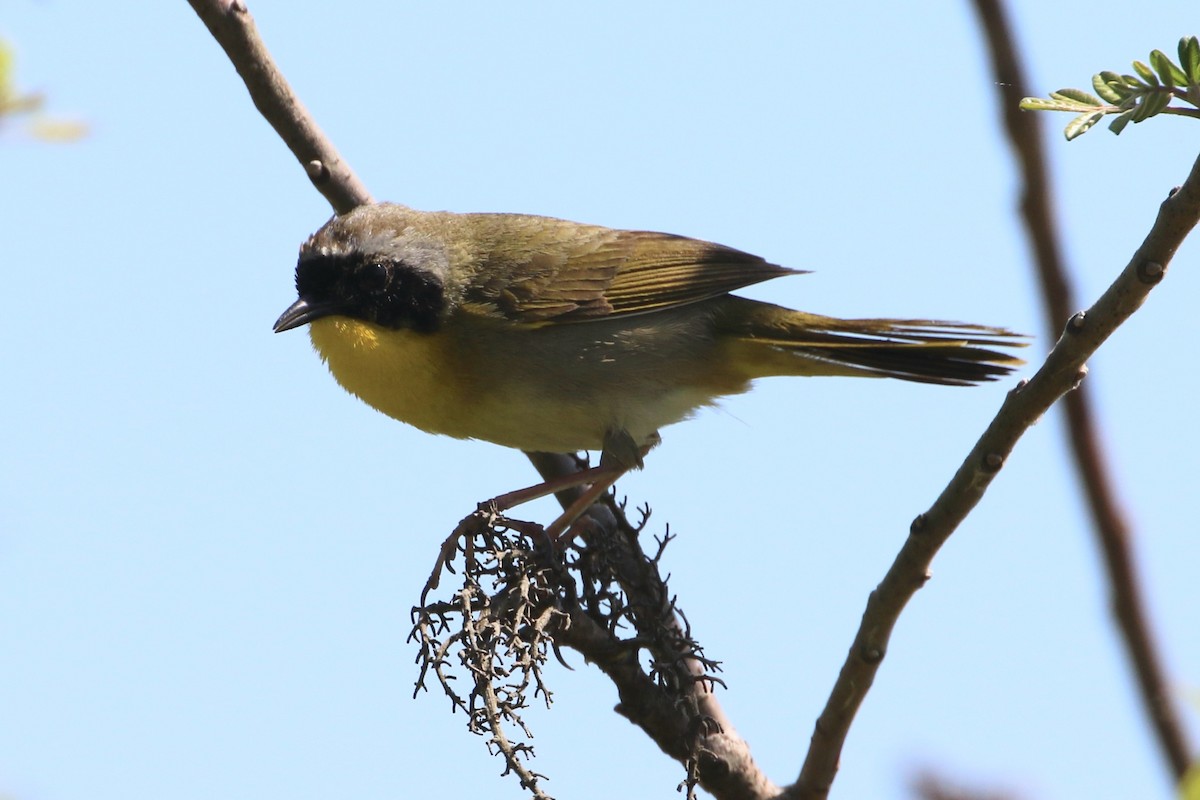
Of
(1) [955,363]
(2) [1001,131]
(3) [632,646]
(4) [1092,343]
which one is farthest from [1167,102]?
(1) [955,363]

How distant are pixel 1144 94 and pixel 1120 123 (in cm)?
6

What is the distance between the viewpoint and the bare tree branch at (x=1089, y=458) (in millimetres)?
1324

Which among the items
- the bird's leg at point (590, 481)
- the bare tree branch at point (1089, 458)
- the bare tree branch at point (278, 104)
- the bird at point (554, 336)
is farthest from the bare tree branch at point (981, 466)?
the bare tree branch at point (278, 104)

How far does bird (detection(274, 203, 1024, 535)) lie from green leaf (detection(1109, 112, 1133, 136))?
237 cm

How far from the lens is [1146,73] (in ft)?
6.87

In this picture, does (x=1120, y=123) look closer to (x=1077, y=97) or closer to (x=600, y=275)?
(x=1077, y=97)

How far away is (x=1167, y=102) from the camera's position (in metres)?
2.10

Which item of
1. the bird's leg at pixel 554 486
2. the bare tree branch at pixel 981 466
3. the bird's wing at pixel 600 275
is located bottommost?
the bare tree branch at pixel 981 466

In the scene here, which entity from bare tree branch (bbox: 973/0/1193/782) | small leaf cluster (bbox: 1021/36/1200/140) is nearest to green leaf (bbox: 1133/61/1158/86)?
small leaf cluster (bbox: 1021/36/1200/140)

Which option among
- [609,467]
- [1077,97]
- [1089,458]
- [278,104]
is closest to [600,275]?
[609,467]

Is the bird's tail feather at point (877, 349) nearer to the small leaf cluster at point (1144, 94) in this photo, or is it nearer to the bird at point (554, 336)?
the bird at point (554, 336)

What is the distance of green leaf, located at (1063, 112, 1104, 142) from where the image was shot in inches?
82.2

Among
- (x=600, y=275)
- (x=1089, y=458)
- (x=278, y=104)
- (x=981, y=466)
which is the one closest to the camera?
(x=1089, y=458)

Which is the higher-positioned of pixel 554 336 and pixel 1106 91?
pixel 554 336
